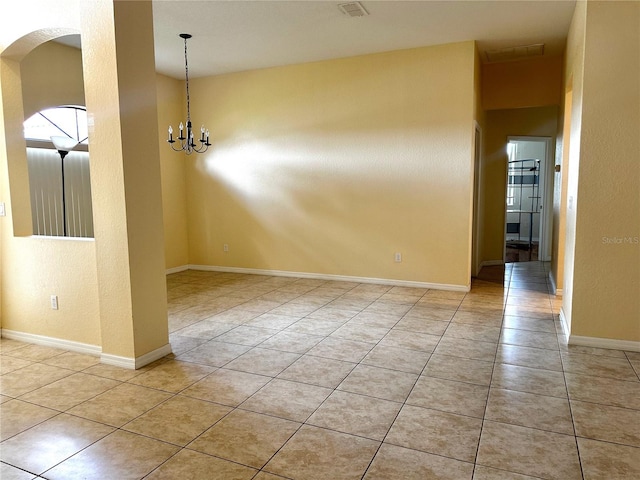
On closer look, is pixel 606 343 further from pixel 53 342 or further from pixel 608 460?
pixel 53 342

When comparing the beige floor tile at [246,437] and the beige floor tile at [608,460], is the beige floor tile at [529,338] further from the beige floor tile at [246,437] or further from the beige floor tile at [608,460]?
the beige floor tile at [246,437]

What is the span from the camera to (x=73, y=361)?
3.19m

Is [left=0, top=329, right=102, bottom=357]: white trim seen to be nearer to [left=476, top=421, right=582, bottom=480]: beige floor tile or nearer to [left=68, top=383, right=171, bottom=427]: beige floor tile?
[left=68, top=383, right=171, bottom=427]: beige floor tile

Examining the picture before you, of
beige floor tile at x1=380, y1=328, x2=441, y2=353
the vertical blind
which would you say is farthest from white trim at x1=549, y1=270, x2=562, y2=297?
the vertical blind

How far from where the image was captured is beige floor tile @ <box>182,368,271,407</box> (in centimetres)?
261

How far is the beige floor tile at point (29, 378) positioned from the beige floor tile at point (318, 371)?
1.54 m

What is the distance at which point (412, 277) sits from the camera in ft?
18.0

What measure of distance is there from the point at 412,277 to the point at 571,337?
226cm

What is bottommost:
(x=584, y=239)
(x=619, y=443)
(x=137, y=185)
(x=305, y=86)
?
(x=619, y=443)

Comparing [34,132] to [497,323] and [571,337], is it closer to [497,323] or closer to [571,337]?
[497,323]

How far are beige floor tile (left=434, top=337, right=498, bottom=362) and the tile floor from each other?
22 millimetres

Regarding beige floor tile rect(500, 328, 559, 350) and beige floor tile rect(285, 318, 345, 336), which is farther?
beige floor tile rect(285, 318, 345, 336)

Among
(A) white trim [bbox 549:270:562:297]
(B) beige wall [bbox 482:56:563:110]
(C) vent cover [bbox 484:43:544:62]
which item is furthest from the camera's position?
(B) beige wall [bbox 482:56:563:110]

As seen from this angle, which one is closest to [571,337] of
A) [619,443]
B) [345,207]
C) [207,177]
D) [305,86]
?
[619,443]
